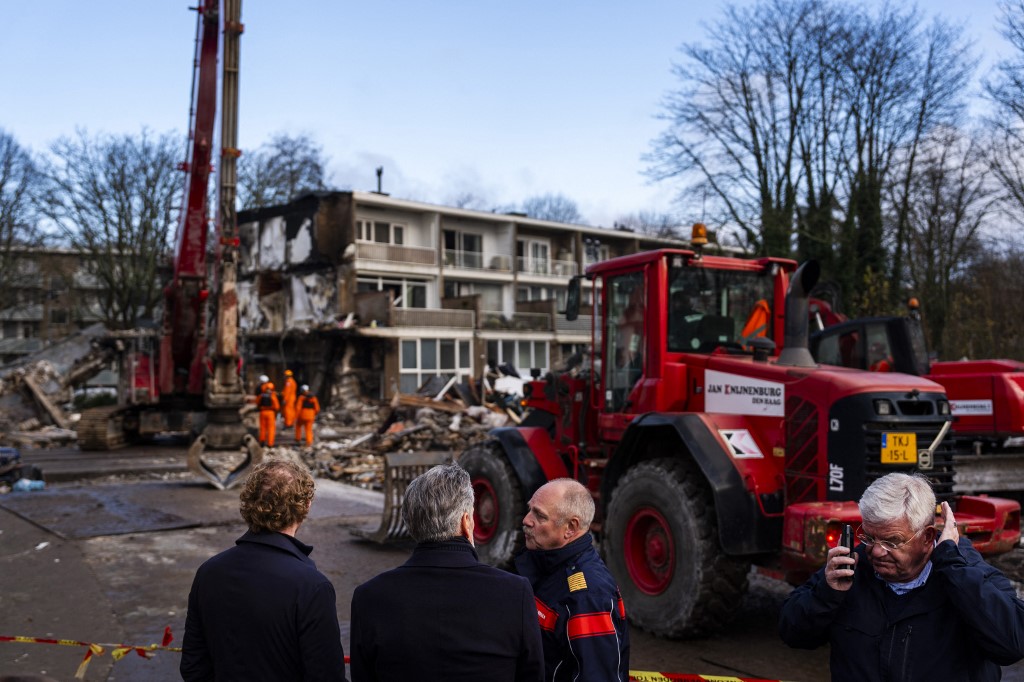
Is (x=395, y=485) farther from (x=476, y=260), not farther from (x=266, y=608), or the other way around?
(x=476, y=260)

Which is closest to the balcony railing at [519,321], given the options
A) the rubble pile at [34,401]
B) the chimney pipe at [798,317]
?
the rubble pile at [34,401]

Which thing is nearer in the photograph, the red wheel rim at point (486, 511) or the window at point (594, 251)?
the red wheel rim at point (486, 511)

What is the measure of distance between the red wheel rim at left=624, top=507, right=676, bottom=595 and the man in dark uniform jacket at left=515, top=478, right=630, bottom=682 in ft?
11.4

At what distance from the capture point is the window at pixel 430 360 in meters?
38.5

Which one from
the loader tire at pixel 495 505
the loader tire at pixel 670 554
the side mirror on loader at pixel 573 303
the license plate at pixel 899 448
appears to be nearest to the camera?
the license plate at pixel 899 448

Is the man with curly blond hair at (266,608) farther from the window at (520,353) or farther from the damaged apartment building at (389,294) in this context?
the window at (520,353)

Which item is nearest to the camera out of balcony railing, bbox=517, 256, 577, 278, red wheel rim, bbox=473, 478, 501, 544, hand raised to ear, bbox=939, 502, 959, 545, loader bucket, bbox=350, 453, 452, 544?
hand raised to ear, bbox=939, 502, 959, 545

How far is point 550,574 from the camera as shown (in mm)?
3273

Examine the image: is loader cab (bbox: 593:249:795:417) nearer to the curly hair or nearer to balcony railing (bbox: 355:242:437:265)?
the curly hair

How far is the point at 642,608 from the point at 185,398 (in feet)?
56.3

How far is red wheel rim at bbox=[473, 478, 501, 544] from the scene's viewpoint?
874cm

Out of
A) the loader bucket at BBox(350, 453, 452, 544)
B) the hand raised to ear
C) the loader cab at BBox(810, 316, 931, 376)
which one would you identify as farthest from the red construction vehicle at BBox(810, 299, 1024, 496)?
the hand raised to ear

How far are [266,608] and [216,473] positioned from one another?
502 inches

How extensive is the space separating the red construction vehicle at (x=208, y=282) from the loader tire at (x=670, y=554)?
30.3ft
